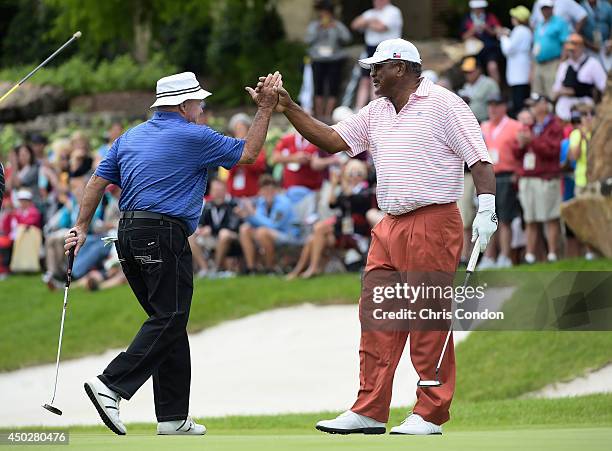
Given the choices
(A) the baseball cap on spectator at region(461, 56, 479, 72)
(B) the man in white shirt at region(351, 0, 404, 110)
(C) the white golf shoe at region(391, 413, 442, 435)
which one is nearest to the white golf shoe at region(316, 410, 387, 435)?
(C) the white golf shoe at region(391, 413, 442, 435)

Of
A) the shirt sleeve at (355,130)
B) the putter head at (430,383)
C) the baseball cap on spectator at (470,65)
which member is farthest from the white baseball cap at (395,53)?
the baseball cap on spectator at (470,65)

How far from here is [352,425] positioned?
959cm

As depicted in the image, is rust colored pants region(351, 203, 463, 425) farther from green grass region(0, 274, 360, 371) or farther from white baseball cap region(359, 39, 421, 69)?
green grass region(0, 274, 360, 371)

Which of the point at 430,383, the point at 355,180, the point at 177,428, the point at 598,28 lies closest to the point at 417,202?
the point at 430,383

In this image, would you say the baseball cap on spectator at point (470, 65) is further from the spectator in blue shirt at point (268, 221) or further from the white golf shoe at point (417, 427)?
the white golf shoe at point (417, 427)

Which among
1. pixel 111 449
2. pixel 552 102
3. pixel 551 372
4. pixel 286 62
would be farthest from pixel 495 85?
pixel 111 449

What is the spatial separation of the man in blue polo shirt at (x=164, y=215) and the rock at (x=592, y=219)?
299 inches

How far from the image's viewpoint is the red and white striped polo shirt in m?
9.59

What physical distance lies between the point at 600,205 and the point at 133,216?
810cm

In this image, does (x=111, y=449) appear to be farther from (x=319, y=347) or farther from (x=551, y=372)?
(x=319, y=347)

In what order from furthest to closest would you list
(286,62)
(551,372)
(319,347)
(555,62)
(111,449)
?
(286,62) < (555,62) < (319,347) < (551,372) < (111,449)

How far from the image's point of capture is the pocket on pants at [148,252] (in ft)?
32.0

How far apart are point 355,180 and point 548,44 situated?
3757mm

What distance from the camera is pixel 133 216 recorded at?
9859mm
